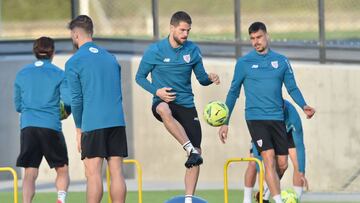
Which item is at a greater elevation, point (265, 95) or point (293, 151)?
point (265, 95)

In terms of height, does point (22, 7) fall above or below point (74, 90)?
above

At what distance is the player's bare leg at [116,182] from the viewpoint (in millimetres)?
12992

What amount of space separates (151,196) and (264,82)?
12.9ft

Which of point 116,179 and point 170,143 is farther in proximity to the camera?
point 170,143

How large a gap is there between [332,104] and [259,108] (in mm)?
4603

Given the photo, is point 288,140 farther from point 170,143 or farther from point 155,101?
point 170,143

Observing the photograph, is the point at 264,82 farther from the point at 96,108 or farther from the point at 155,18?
the point at 155,18

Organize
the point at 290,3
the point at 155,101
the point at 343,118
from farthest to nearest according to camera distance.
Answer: the point at 290,3
the point at 343,118
the point at 155,101

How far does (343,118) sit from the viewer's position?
19.2m

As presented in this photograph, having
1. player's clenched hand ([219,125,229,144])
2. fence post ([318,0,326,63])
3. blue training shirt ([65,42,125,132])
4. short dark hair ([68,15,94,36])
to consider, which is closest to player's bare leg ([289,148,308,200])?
player's clenched hand ([219,125,229,144])

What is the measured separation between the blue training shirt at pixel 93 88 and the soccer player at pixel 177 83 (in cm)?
116

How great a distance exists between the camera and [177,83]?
46.8 feet

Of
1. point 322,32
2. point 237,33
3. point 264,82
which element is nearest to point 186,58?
point 264,82

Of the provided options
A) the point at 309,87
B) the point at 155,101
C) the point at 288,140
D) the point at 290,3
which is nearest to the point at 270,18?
the point at 290,3
